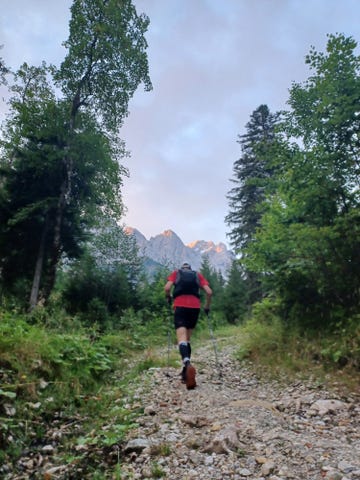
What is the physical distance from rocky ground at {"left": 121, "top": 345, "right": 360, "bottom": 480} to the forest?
1.34 meters

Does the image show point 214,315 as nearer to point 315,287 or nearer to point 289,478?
point 315,287

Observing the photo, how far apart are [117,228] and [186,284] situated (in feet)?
48.7

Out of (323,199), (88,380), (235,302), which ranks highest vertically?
(323,199)

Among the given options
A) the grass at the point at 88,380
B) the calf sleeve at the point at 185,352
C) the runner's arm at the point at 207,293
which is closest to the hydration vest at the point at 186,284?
the runner's arm at the point at 207,293

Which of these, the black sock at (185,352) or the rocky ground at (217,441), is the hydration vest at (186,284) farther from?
the rocky ground at (217,441)

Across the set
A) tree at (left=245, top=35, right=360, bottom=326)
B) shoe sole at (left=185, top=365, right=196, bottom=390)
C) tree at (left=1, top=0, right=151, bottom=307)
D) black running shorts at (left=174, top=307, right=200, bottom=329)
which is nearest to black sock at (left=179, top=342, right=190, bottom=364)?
shoe sole at (left=185, top=365, right=196, bottom=390)

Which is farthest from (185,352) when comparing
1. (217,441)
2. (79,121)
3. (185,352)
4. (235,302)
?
(235,302)

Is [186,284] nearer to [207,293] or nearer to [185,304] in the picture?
[185,304]

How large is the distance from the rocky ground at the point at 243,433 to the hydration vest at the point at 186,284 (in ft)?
5.87

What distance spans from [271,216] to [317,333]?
12.4ft

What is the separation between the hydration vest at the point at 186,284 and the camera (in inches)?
255

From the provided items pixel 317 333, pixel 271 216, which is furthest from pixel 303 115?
pixel 317 333

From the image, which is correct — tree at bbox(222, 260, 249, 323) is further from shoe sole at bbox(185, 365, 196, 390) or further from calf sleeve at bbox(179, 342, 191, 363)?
shoe sole at bbox(185, 365, 196, 390)

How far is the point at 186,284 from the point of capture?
21.3ft
